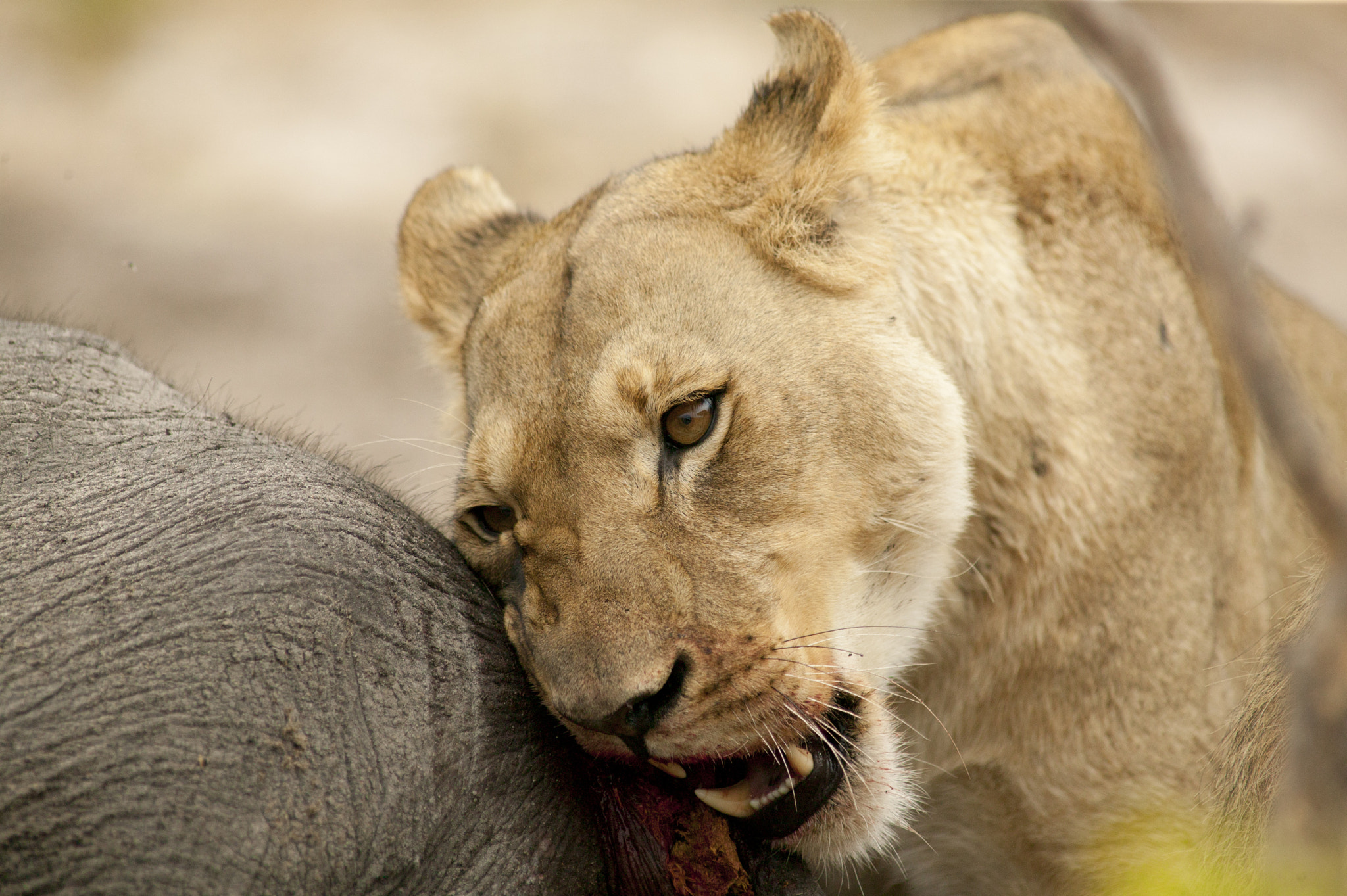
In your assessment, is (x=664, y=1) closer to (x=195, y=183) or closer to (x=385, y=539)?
(x=195, y=183)

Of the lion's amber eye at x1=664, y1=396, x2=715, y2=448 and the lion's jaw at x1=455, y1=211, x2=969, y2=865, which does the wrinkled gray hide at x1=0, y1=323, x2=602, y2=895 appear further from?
the lion's amber eye at x1=664, y1=396, x2=715, y2=448

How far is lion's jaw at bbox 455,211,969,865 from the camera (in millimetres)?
2145

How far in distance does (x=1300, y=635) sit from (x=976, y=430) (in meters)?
1.08

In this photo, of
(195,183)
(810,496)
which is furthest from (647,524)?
(195,183)

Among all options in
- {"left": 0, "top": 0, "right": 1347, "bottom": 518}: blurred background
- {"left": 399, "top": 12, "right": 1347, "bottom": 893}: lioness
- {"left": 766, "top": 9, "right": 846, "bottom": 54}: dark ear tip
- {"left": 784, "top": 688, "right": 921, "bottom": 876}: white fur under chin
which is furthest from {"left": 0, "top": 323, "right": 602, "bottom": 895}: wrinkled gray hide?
{"left": 0, "top": 0, "right": 1347, "bottom": 518}: blurred background

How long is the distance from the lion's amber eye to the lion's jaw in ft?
0.07

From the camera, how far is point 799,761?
2.21 meters

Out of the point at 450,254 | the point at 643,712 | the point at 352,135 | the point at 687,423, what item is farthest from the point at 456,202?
the point at 352,135

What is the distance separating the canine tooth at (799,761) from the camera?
7.25 feet

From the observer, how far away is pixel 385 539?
225 cm

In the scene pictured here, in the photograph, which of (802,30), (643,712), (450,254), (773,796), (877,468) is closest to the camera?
(643,712)

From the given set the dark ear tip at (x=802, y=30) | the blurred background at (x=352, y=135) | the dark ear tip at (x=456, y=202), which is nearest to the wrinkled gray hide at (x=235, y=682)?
the dark ear tip at (x=456, y=202)

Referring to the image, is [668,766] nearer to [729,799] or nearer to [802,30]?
[729,799]

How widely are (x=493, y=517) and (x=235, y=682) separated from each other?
0.77 meters
